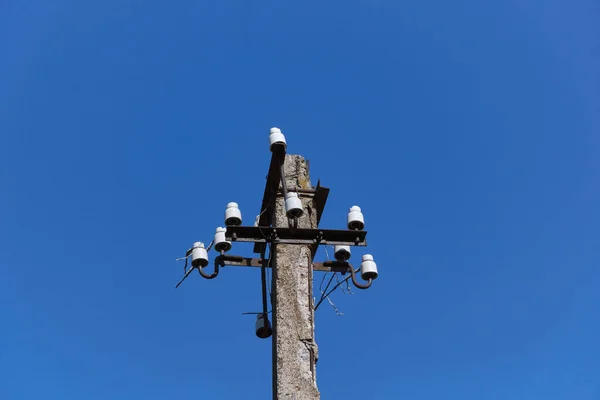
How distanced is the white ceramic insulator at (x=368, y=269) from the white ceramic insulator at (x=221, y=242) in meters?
1.34

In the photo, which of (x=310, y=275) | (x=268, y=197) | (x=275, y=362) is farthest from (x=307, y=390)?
(x=268, y=197)

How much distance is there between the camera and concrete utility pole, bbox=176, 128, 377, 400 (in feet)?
30.5

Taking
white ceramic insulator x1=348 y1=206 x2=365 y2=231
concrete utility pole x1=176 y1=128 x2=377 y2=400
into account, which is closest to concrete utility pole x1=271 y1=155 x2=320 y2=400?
concrete utility pole x1=176 y1=128 x2=377 y2=400

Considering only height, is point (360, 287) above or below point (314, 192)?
below

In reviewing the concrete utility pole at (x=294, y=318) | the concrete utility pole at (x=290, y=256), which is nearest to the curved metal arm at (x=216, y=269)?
the concrete utility pole at (x=290, y=256)

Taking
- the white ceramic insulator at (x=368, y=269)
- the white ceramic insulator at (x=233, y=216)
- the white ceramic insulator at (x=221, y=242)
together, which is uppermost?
the white ceramic insulator at (x=233, y=216)

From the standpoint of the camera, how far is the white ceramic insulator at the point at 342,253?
10.3m

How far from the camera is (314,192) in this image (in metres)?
10.6

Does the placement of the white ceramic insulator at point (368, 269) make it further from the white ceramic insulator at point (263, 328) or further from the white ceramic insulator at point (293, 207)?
the white ceramic insulator at point (263, 328)

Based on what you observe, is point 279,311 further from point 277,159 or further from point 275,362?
point 277,159

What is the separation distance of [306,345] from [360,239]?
136 centimetres

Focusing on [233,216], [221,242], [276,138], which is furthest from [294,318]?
[276,138]

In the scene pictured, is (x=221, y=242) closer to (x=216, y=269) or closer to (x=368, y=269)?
(x=216, y=269)

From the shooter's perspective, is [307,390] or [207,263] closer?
[307,390]
